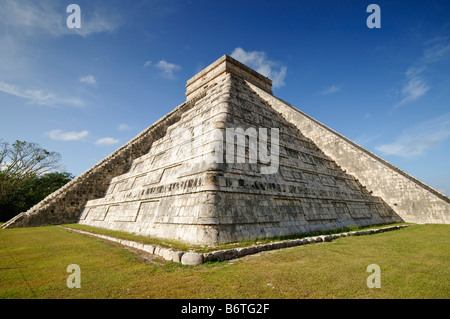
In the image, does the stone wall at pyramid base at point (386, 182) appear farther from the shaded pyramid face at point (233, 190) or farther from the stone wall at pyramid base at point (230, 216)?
the stone wall at pyramid base at point (230, 216)

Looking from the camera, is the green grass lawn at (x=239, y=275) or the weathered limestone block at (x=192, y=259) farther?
the weathered limestone block at (x=192, y=259)

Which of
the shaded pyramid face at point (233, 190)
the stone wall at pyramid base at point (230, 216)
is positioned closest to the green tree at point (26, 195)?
the shaded pyramid face at point (233, 190)

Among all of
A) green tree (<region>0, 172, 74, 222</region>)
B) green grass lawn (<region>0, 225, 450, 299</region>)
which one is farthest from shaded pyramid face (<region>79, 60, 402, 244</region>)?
green tree (<region>0, 172, 74, 222</region>)

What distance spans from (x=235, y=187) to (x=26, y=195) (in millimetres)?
27212

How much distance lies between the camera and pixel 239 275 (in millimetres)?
3654

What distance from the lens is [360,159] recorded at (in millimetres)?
15023

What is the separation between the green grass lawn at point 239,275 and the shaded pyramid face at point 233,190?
4.91 ft

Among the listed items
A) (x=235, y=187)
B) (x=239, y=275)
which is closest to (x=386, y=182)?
(x=235, y=187)

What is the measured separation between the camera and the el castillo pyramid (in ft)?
21.2

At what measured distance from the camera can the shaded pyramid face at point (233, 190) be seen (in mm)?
6258

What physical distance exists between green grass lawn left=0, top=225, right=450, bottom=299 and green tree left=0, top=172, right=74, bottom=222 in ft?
75.3

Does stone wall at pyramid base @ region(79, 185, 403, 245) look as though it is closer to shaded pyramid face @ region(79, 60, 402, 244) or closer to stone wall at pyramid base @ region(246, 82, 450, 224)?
shaded pyramid face @ region(79, 60, 402, 244)

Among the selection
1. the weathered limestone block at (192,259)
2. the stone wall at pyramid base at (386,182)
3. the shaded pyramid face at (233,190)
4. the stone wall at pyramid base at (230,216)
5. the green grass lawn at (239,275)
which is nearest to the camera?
the green grass lawn at (239,275)
